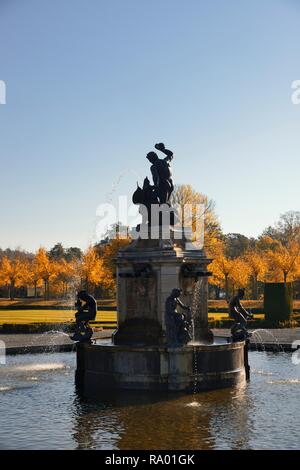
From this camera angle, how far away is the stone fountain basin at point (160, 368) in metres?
17.8

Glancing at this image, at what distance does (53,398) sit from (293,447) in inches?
290

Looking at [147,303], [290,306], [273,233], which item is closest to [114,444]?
[147,303]

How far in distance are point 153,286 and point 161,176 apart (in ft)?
12.5

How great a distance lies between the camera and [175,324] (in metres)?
18.0

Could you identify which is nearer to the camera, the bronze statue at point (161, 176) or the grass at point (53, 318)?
the bronze statue at point (161, 176)

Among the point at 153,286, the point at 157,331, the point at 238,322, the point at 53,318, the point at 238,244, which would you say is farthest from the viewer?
the point at 238,244

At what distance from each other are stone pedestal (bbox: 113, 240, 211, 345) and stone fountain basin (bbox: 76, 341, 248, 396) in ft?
4.21

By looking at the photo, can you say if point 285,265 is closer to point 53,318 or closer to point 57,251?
point 53,318

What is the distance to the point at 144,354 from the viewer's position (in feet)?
58.7

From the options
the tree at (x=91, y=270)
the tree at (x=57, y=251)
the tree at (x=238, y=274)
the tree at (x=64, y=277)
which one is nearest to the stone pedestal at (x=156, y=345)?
the tree at (x=91, y=270)

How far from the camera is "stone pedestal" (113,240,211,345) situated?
19.2 meters

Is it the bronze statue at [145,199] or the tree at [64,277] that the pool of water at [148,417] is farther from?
the tree at [64,277]

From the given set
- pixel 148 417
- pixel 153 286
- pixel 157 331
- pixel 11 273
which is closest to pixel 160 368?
pixel 157 331

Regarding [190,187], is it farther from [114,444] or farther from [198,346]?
[114,444]
